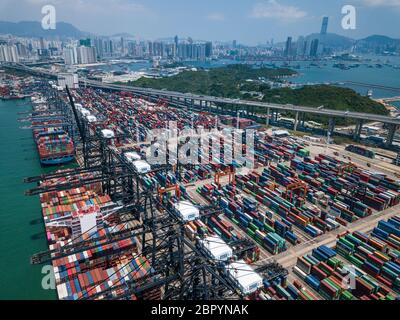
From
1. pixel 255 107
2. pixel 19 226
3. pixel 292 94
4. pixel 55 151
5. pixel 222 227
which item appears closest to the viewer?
pixel 222 227

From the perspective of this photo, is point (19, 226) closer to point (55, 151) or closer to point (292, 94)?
point (55, 151)

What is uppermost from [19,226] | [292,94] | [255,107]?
[292,94]

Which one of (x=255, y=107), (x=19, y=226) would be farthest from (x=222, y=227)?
(x=255, y=107)

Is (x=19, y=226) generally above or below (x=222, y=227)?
below

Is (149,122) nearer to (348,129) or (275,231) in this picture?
(275,231)

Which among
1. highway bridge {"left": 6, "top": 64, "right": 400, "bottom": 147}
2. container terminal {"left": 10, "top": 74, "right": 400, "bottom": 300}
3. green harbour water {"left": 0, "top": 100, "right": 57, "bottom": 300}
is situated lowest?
green harbour water {"left": 0, "top": 100, "right": 57, "bottom": 300}

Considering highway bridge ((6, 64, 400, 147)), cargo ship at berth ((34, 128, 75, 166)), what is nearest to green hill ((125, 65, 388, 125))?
highway bridge ((6, 64, 400, 147))

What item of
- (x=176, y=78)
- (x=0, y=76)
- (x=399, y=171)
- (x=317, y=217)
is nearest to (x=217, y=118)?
(x=399, y=171)

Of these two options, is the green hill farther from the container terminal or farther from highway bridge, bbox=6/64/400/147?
the container terminal
